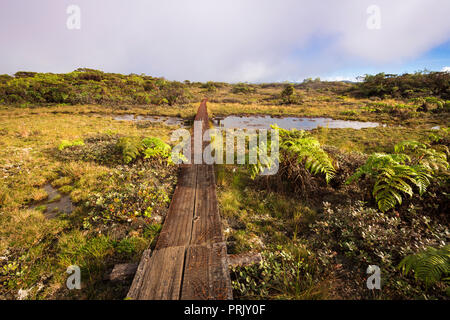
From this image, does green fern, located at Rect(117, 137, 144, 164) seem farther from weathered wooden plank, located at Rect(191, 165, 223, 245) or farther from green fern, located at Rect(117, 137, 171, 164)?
weathered wooden plank, located at Rect(191, 165, 223, 245)

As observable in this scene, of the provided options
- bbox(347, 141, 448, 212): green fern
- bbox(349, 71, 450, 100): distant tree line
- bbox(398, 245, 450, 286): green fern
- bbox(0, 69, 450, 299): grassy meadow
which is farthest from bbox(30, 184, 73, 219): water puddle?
bbox(349, 71, 450, 100): distant tree line

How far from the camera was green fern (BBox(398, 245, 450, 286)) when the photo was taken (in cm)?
190

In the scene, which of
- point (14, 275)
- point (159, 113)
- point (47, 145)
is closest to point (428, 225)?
point (14, 275)

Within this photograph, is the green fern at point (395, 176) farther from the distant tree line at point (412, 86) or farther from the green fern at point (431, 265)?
the distant tree line at point (412, 86)

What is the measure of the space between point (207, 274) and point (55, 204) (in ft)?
15.0

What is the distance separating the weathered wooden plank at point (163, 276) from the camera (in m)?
2.10

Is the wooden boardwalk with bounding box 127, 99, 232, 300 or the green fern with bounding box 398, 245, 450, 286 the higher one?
the green fern with bounding box 398, 245, 450, 286

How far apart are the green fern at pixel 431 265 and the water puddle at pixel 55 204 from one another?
6409 millimetres

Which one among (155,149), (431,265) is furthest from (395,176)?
(155,149)

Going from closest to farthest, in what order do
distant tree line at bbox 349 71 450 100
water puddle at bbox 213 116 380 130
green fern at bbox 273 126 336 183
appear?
1. green fern at bbox 273 126 336 183
2. water puddle at bbox 213 116 380 130
3. distant tree line at bbox 349 71 450 100

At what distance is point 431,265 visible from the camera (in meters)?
1.98

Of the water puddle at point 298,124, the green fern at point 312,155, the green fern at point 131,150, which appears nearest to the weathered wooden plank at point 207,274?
the green fern at point 312,155

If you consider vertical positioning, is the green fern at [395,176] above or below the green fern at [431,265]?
above
